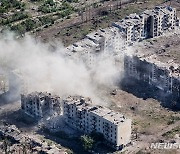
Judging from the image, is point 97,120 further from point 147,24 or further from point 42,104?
point 147,24

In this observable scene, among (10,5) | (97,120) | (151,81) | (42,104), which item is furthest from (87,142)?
(10,5)

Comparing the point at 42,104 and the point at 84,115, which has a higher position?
the point at 42,104

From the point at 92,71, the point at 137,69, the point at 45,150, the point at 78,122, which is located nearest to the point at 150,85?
the point at 137,69

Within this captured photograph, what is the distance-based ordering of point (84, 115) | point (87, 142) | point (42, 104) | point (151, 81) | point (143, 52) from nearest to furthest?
point (87, 142)
point (84, 115)
point (42, 104)
point (151, 81)
point (143, 52)

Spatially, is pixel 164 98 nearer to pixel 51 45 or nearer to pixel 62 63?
pixel 62 63

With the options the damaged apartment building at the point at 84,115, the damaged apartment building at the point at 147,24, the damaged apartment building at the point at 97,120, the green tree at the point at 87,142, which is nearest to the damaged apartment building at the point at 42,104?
the damaged apartment building at the point at 84,115

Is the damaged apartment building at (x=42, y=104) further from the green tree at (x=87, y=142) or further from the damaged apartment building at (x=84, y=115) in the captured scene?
the green tree at (x=87, y=142)
